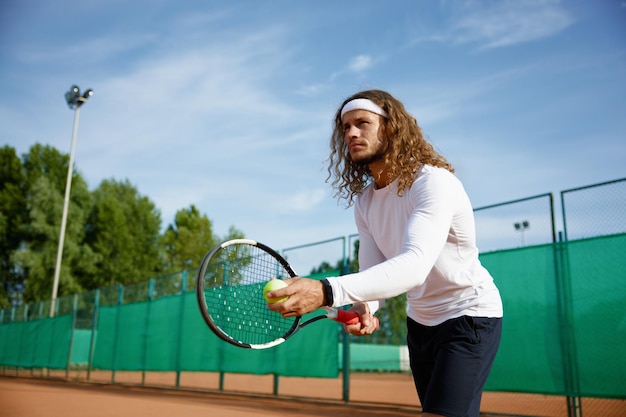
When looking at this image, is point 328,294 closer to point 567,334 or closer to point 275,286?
point 275,286

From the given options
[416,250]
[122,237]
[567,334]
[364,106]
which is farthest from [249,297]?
[122,237]

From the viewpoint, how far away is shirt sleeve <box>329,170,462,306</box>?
5.91 ft

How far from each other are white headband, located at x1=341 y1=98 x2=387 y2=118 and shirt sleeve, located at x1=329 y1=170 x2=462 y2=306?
0.41 m

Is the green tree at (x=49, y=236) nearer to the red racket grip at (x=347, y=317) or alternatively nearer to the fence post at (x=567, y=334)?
the fence post at (x=567, y=334)

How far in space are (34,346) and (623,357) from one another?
18.1 metres

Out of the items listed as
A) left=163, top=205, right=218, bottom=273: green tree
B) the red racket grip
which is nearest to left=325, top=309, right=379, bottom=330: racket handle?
the red racket grip

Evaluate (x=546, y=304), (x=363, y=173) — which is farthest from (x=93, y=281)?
(x=363, y=173)

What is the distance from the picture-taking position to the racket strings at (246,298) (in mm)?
2826

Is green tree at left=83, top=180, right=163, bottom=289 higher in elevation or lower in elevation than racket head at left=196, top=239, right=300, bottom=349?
higher

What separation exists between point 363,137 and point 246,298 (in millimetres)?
1058

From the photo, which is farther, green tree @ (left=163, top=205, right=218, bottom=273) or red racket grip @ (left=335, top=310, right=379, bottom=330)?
green tree @ (left=163, top=205, right=218, bottom=273)

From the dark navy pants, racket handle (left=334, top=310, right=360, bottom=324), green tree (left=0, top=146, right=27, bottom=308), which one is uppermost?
green tree (left=0, top=146, right=27, bottom=308)

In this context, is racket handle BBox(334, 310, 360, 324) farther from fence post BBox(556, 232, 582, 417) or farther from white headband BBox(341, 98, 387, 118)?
fence post BBox(556, 232, 582, 417)

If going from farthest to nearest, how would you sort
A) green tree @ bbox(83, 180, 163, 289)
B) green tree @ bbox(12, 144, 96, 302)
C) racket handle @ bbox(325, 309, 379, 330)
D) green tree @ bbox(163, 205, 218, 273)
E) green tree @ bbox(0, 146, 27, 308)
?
green tree @ bbox(163, 205, 218, 273) < green tree @ bbox(83, 180, 163, 289) < green tree @ bbox(0, 146, 27, 308) < green tree @ bbox(12, 144, 96, 302) < racket handle @ bbox(325, 309, 379, 330)
